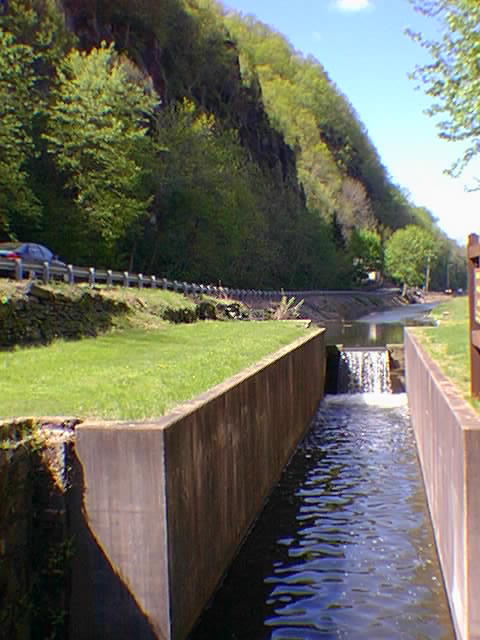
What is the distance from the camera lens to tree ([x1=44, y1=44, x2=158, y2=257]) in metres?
37.3

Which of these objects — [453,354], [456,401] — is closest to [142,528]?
[456,401]

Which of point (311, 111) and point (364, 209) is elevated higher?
point (311, 111)

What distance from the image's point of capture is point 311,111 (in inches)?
5906

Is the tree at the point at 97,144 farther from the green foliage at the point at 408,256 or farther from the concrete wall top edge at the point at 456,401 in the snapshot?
the green foliage at the point at 408,256

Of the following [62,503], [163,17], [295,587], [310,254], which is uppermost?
[163,17]

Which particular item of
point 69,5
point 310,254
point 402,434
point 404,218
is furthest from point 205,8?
point 404,218

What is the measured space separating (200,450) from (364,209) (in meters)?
121

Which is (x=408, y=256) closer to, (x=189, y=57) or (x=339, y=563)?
(x=189, y=57)

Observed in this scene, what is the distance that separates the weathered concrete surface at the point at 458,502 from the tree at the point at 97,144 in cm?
2932

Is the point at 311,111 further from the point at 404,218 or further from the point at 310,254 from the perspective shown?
the point at 310,254

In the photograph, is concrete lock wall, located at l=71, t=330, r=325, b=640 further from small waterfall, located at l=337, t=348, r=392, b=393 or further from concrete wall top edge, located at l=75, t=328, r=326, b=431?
small waterfall, located at l=337, t=348, r=392, b=393

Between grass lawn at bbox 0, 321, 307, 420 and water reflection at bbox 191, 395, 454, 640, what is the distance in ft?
7.73

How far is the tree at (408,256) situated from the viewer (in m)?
130

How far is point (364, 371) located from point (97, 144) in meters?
18.3
